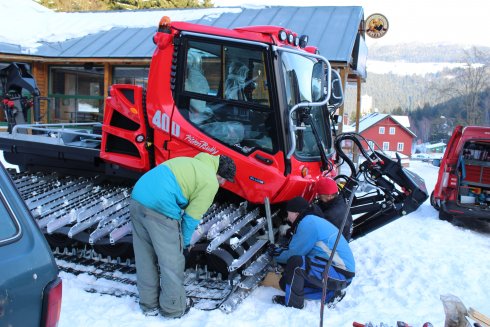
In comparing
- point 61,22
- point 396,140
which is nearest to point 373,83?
point 396,140

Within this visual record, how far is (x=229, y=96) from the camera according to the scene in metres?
5.17

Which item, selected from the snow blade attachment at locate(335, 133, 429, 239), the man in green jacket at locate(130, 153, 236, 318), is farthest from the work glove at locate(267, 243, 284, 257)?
the snow blade attachment at locate(335, 133, 429, 239)

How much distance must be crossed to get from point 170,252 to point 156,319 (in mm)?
604

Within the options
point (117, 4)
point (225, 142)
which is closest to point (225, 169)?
point (225, 142)

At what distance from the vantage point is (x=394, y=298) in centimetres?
498

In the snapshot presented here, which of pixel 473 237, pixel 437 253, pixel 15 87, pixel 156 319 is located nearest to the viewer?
pixel 156 319

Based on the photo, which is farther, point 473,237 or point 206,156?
point 473,237

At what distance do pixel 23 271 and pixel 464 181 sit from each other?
883cm

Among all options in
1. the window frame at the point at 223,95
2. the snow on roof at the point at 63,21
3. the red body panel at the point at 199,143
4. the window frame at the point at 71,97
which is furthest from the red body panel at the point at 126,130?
the snow on roof at the point at 63,21

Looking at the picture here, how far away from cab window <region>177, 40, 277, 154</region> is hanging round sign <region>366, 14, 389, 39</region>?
1293 cm

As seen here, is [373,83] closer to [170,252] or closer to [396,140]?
[396,140]

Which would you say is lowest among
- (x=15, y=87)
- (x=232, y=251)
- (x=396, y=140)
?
(x=396, y=140)

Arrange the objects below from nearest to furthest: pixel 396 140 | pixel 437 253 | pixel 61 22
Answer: pixel 437 253, pixel 61 22, pixel 396 140

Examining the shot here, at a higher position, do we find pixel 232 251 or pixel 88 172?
pixel 88 172
